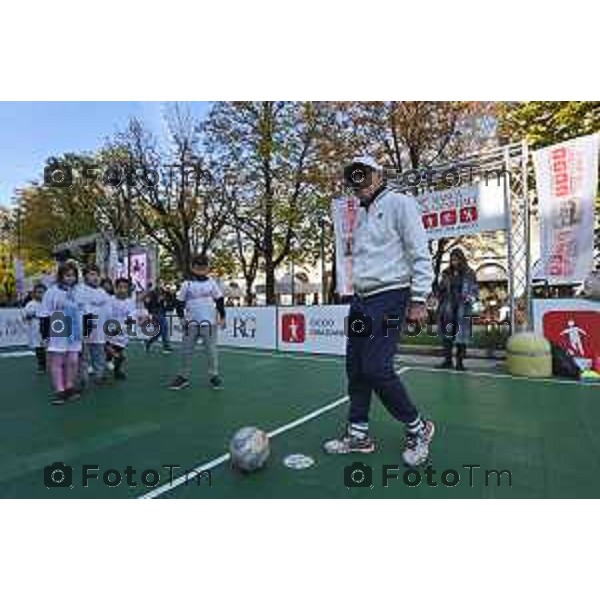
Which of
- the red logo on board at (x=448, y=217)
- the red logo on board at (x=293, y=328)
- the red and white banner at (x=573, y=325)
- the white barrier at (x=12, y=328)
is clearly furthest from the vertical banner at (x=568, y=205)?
the white barrier at (x=12, y=328)

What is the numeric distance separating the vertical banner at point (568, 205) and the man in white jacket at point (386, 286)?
229 inches

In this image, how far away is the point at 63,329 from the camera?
5969mm

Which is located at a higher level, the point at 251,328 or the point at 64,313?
the point at 64,313

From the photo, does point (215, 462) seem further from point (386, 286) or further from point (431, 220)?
point (431, 220)

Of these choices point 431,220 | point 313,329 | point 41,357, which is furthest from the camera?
point 313,329

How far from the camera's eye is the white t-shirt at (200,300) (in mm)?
6598

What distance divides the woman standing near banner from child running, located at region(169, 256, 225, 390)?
10.8 feet

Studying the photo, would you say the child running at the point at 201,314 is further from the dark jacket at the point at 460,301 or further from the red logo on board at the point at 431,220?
the red logo on board at the point at 431,220

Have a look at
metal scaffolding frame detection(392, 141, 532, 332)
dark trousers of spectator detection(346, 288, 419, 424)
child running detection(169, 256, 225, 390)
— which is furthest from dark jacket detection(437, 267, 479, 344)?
dark trousers of spectator detection(346, 288, 419, 424)

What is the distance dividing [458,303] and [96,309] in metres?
4.79

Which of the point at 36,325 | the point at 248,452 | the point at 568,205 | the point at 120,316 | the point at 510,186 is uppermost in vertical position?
the point at 510,186

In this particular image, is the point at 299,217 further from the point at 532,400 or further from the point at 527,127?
the point at 532,400

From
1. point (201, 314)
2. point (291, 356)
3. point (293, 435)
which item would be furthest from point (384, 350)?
point (291, 356)

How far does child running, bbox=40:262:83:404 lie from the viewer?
5.98 meters
